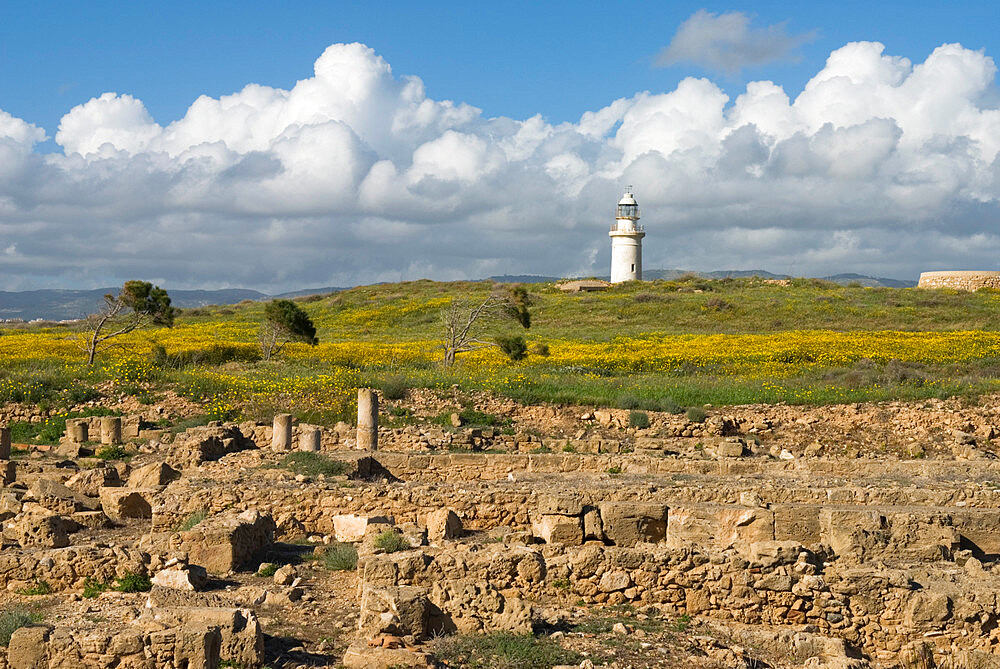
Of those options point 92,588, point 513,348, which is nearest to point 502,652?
point 92,588

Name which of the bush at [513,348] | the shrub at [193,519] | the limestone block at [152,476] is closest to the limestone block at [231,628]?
the shrub at [193,519]

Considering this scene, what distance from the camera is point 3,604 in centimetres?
884

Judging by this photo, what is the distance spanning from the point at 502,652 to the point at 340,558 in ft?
11.4

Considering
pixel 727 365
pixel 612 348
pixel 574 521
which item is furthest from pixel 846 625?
pixel 612 348

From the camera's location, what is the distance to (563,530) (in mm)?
11062

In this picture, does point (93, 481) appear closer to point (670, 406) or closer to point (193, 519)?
point (193, 519)

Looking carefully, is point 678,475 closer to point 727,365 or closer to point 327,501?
point 327,501

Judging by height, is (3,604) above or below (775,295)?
below

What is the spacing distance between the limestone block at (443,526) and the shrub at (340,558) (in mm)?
1133

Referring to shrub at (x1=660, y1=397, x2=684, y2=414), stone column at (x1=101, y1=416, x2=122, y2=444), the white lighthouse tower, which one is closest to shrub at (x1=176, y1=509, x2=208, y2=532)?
stone column at (x1=101, y1=416, x2=122, y2=444)

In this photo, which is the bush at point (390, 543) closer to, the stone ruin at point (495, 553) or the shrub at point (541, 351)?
the stone ruin at point (495, 553)

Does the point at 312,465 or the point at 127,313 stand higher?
the point at 127,313

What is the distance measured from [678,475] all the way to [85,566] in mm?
8880

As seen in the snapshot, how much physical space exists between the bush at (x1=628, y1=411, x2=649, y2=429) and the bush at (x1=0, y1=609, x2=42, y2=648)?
16411 millimetres
